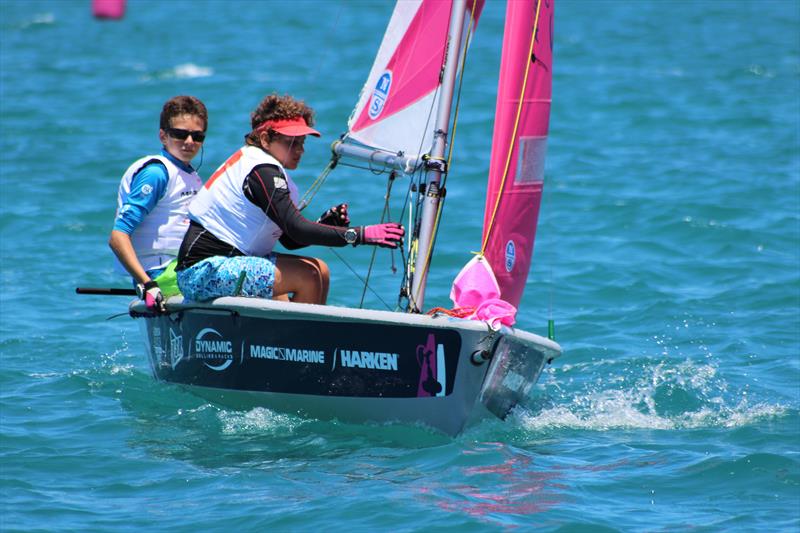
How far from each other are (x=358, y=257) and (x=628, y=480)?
217 inches

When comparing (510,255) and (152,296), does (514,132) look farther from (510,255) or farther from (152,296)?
(152,296)

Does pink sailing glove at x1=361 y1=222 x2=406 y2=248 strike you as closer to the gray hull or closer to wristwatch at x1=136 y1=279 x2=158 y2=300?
the gray hull

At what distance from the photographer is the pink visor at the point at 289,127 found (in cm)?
608

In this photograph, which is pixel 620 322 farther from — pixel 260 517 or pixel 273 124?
pixel 260 517

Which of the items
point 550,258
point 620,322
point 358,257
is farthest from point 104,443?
point 550,258

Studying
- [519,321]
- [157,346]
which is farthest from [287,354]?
[519,321]

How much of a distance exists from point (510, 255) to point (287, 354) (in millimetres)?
1386

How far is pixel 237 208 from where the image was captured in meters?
6.12

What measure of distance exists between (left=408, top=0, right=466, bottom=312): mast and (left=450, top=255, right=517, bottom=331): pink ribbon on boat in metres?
0.24

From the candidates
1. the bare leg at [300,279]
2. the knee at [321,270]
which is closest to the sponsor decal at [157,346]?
the bare leg at [300,279]

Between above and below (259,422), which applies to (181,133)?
above

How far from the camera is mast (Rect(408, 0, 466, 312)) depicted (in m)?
6.23

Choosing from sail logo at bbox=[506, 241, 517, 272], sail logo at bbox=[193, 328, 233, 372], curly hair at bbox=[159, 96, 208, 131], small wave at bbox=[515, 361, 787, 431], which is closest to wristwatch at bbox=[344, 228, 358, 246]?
sail logo at bbox=[193, 328, 233, 372]

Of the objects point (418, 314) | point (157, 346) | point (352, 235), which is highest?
point (352, 235)
